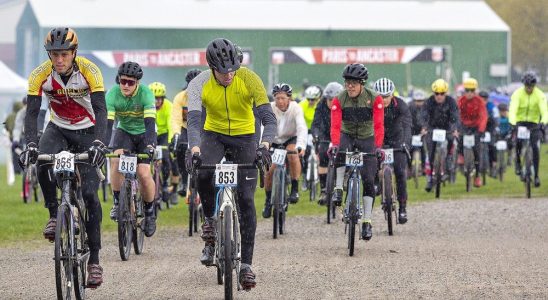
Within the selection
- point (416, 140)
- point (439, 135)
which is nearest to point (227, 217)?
point (439, 135)

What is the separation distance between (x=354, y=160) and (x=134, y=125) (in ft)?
8.18

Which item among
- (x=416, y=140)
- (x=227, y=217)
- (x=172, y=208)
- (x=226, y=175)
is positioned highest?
(x=226, y=175)

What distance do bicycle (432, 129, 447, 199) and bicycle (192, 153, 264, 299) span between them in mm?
12682

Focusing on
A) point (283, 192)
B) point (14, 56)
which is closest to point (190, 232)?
point (283, 192)

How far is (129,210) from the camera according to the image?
43.4 feet

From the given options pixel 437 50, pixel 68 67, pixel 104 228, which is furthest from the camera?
pixel 437 50

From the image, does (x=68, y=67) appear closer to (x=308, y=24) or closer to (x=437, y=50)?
(x=437, y=50)

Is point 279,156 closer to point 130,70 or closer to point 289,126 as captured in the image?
point 289,126

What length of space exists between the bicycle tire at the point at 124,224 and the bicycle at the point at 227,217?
3206 mm

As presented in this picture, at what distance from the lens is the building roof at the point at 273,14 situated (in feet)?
177

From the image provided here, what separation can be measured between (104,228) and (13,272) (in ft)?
17.9

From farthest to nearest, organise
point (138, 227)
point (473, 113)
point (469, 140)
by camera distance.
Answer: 1. point (473, 113)
2. point (469, 140)
3. point (138, 227)

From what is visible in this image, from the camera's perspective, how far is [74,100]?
9891mm

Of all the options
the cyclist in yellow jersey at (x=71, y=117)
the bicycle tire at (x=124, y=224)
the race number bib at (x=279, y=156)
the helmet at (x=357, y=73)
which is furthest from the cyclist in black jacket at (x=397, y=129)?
the cyclist in yellow jersey at (x=71, y=117)
